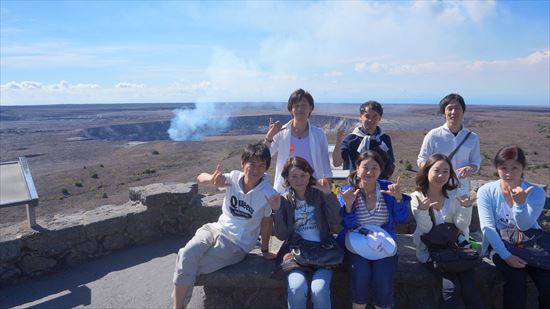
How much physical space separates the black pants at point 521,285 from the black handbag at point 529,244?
9 cm

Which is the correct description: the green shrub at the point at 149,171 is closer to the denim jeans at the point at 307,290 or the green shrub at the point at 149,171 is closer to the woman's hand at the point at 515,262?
the denim jeans at the point at 307,290

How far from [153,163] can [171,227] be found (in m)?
21.3

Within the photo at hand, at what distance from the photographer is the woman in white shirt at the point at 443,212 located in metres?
3.04

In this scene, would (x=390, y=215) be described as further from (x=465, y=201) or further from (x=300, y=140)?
(x=300, y=140)

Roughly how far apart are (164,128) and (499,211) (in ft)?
226

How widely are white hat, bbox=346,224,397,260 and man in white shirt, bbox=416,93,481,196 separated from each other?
1126 millimetres

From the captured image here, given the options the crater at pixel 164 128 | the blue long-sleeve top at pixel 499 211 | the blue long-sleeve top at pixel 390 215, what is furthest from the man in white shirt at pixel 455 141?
the crater at pixel 164 128

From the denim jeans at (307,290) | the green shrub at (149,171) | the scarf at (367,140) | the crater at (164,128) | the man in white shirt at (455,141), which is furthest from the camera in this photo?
the crater at (164,128)

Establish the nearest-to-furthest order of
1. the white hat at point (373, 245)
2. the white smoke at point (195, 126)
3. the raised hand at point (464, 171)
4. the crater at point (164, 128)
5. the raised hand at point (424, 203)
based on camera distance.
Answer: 1. the white hat at point (373, 245)
2. the raised hand at point (424, 203)
3. the raised hand at point (464, 171)
4. the crater at point (164, 128)
5. the white smoke at point (195, 126)

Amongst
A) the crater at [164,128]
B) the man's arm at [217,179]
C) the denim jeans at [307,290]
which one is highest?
the man's arm at [217,179]

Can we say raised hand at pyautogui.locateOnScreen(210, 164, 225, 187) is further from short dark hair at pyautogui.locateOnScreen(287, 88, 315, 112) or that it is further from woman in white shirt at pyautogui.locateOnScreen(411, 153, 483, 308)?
woman in white shirt at pyautogui.locateOnScreen(411, 153, 483, 308)

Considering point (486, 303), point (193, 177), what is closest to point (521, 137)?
point (193, 177)

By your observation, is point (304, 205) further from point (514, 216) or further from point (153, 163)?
point (153, 163)

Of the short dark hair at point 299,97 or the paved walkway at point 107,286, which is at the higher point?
the short dark hair at point 299,97
